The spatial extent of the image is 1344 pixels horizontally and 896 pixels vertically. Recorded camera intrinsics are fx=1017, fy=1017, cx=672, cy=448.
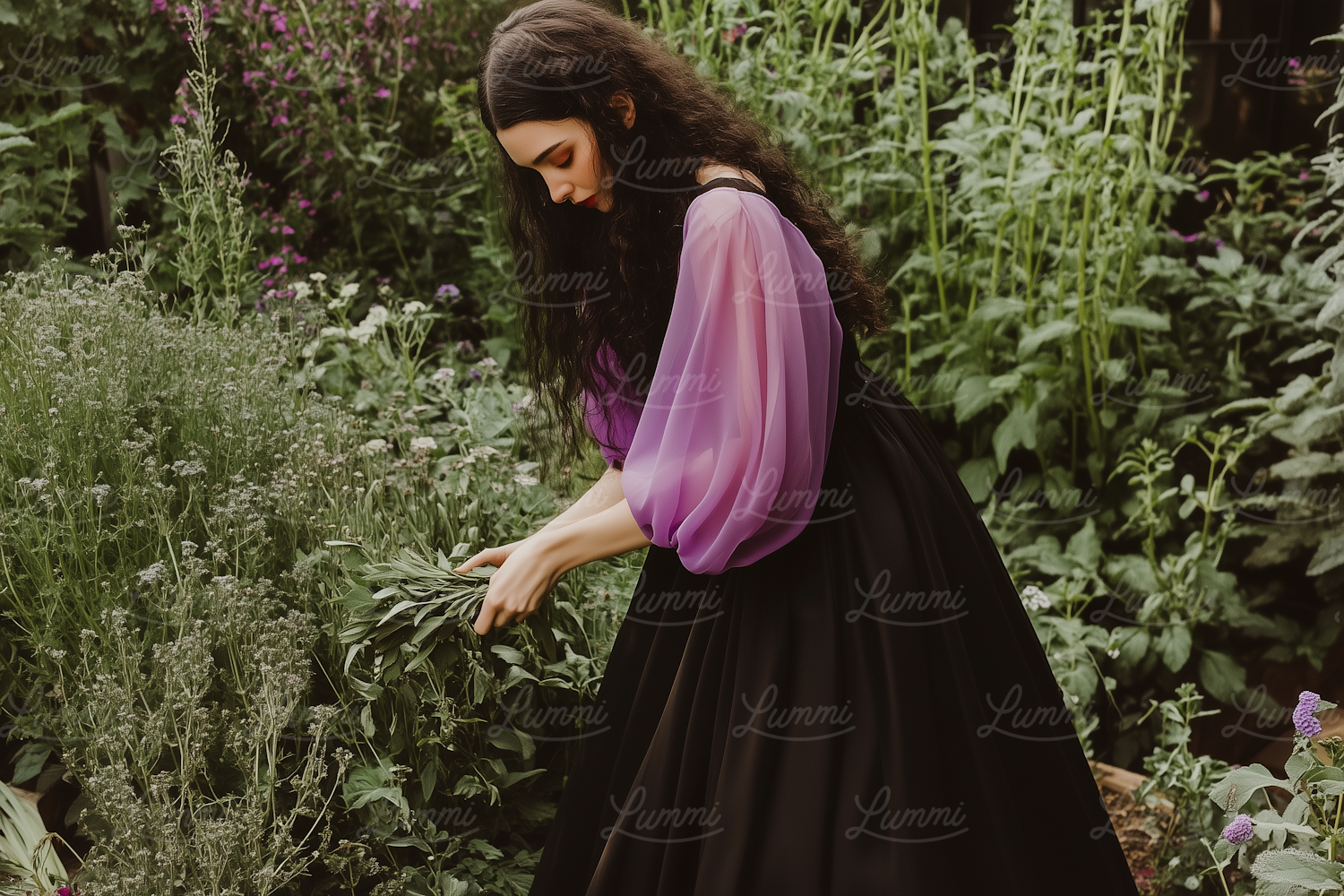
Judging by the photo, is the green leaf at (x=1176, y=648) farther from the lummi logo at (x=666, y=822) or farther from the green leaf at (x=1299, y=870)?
the lummi logo at (x=666, y=822)

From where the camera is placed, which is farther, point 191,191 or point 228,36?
point 228,36

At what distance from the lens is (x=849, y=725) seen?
51.0 inches

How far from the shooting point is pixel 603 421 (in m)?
1.71

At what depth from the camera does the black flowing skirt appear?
1257 mm

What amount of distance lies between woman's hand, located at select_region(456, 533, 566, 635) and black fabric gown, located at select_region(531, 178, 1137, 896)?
23cm

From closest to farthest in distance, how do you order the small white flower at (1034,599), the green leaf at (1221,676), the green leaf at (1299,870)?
the green leaf at (1299,870), the small white flower at (1034,599), the green leaf at (1221,676)

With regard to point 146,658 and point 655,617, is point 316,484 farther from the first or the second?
point 655,617

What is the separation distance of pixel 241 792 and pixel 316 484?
566 mm

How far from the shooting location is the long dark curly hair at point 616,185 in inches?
55.0

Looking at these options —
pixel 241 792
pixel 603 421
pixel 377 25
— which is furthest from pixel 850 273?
pixel 377 25

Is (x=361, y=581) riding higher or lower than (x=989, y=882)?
higher

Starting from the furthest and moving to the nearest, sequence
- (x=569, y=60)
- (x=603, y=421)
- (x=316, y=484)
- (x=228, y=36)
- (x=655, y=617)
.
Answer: (x=228, y=36) < (x=316, y=484) < (x=603, y=421) < (x=655, y=617) < (x=569, y=60)

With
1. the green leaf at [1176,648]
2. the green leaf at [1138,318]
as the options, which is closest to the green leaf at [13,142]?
the green leaf at [1138,318]

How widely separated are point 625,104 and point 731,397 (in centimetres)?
48
